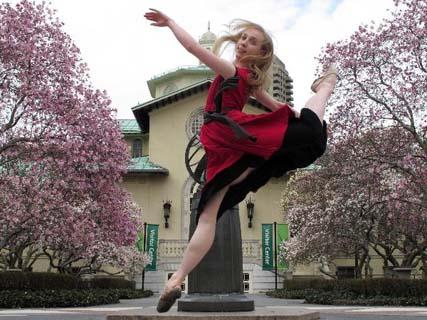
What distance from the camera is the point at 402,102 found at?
1761cm

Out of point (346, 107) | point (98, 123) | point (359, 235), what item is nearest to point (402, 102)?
point (346, 107)

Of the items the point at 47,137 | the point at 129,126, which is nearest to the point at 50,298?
the point at 47,137

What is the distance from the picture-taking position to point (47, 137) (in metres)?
16.4

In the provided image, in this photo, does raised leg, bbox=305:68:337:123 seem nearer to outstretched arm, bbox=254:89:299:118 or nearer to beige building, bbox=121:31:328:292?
outstretched arm, bbox=254:89:299:118

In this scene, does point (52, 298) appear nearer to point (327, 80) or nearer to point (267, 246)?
point (267, 246)

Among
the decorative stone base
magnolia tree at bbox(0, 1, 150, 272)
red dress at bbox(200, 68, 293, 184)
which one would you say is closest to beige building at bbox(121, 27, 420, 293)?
magnolia tree at bbox(0, 1, 150, 272)

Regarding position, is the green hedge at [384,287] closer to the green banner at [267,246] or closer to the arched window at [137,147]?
the green banner at [267,246]

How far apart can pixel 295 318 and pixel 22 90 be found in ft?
45.5

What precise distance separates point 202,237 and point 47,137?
45.1 ft

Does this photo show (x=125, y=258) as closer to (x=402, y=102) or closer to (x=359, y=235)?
(x=359, y=235)

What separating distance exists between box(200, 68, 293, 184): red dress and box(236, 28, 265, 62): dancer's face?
0.16 m

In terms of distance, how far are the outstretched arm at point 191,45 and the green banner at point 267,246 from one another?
27.7 metres

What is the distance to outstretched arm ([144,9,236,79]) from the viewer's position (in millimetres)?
3479

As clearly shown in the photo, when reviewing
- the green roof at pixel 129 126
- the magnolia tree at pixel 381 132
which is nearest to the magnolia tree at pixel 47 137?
the magnolia tree at pixel 381 132
